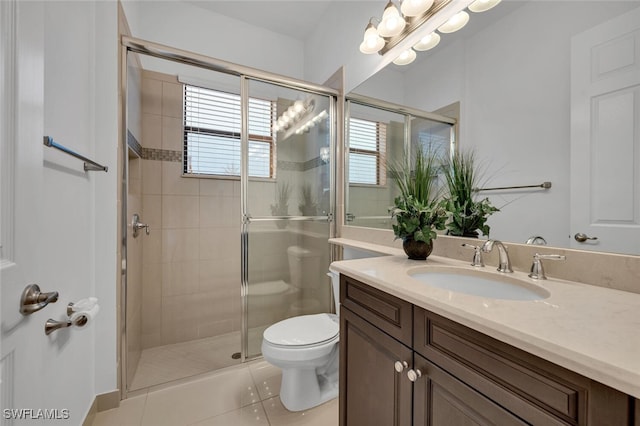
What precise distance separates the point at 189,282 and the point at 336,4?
2698 mm

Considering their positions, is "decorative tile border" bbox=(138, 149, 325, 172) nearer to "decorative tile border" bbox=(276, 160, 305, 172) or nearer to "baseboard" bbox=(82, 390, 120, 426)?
"decorative tile border" bbox=(276, 160, 305, 172)

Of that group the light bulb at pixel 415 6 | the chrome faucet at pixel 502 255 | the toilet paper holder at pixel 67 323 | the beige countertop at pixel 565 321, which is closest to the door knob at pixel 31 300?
the toilet paper holder at pixel 67 323

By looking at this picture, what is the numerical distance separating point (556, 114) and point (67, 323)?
1.88m

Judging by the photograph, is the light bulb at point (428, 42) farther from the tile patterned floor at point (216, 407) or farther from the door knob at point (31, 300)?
the tile patterned floor at point (216, 407)

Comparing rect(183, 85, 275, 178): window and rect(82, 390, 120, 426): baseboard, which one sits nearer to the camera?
rect(82, 390, 120, 426): baseboard

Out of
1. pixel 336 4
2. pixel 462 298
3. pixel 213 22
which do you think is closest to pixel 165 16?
pixel 213 22

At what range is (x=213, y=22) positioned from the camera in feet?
7.82

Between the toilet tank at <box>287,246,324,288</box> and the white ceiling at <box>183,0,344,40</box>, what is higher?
the white ceiling at <box>183,0,344,40</box>

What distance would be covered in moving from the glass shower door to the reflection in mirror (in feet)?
0.82

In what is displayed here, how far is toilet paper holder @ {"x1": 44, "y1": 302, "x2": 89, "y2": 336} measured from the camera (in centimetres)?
89

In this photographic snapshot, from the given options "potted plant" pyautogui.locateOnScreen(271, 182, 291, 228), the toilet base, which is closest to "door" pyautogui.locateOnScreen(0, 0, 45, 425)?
the toilet base

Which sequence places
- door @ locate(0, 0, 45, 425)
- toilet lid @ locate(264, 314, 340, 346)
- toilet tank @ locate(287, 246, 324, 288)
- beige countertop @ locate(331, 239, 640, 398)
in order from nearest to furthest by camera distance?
beige countertop @ locate(331, 239, 640, 398), door @ locate(0, 0, 45, 425), toilet lid @ locate(264, 314, 340, 346), toilet tank @ locate(287, 246, 324, 288)

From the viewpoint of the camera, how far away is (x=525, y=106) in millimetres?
1000

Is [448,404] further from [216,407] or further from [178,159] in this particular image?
[178,159]
